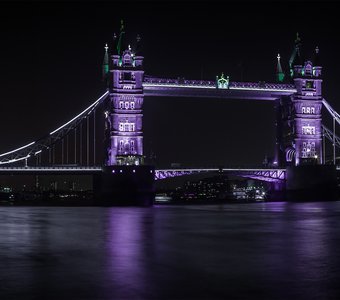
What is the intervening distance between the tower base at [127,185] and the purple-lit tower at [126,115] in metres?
2.55

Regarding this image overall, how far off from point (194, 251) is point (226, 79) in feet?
217

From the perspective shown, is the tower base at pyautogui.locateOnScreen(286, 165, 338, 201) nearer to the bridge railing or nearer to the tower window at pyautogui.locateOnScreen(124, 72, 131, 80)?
the bridge railing

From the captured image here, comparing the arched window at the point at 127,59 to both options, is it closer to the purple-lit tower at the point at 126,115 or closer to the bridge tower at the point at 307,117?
the purple-lit tower at the point at 126,115

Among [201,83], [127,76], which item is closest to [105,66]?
[127,76]

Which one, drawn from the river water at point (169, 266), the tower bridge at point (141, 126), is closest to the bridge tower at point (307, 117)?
the tower bridge at point (141, 126)

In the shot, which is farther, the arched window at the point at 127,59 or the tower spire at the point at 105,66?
the tower spire at the point at 105,66

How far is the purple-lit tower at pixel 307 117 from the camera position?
90.9 meters

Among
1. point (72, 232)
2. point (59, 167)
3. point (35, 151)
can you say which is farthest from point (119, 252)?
point (35, 151)

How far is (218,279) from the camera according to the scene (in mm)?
14734

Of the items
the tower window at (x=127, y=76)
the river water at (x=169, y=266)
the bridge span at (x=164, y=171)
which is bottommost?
the river water at (x=169, y=266)

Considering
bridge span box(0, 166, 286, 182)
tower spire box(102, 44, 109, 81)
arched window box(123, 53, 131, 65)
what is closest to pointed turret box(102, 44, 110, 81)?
tower spire box(102, 44, 109, 81)

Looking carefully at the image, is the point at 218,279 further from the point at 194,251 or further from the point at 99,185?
the point at 99,185

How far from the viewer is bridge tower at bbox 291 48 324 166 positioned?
90.9 metres

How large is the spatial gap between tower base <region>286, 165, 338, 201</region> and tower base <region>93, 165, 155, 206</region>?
844 inches
